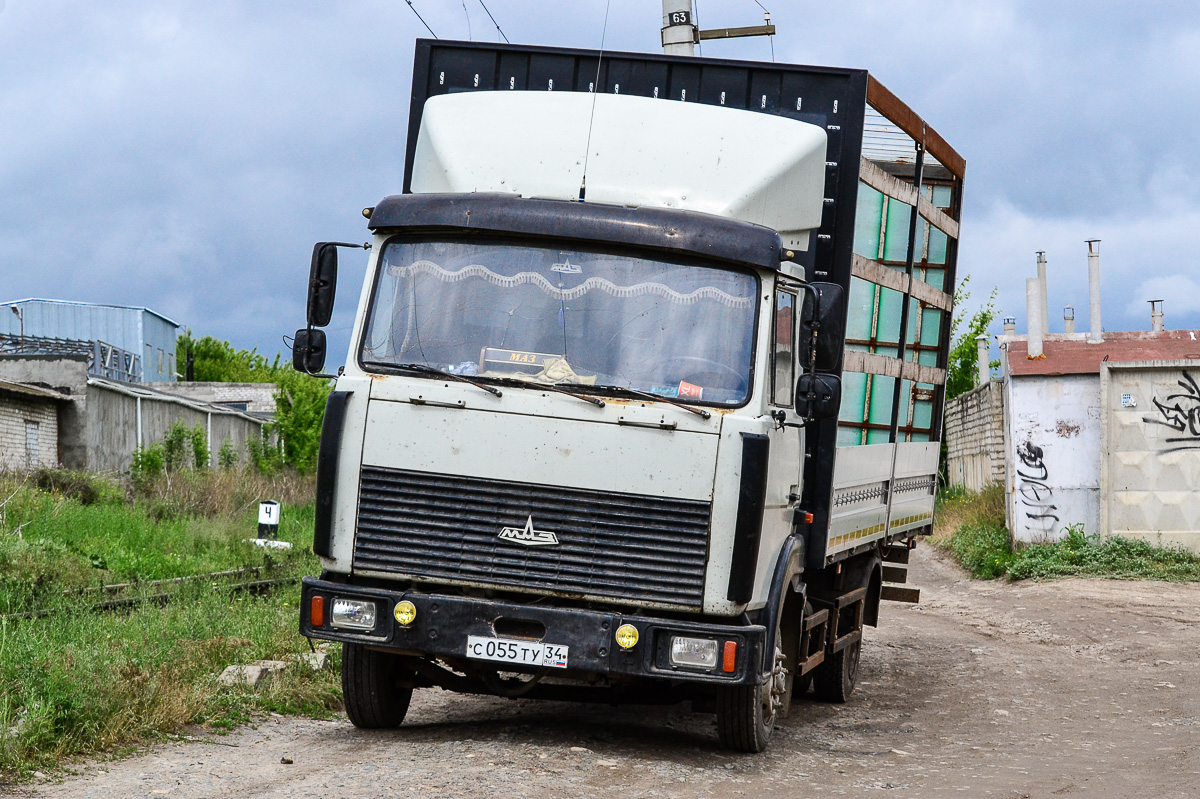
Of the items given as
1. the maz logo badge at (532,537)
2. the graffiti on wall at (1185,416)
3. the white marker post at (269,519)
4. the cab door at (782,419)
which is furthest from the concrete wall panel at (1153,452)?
the maz logo badge at (532,537)

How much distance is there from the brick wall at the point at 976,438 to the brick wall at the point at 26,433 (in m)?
17.8

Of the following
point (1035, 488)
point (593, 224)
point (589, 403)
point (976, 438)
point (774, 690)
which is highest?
point (593, 224)

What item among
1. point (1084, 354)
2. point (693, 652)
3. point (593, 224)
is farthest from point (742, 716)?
point (1084, 354)

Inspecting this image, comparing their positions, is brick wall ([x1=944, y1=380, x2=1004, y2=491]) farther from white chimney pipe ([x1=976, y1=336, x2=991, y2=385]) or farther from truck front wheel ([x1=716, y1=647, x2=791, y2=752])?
truck front wheel ([x1=716, y1=647, x2=791, y2=752])

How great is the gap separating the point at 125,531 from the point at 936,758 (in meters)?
13.2

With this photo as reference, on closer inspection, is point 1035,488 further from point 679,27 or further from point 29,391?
point 29,391

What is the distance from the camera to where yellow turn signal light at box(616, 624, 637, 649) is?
20.5 feet

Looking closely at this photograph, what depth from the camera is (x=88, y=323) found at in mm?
64875

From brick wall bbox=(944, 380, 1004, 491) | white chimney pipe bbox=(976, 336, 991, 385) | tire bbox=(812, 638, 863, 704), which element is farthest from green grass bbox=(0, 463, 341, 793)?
white chimney pipe bbox=(976, 336, 991, 385)

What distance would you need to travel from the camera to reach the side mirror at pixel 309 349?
269 inches

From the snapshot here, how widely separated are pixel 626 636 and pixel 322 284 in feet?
7.84

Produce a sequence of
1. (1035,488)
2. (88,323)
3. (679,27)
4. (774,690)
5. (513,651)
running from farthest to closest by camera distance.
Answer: (88,323) → (1035,488) → (679,27) → (774,690) → (513,651)

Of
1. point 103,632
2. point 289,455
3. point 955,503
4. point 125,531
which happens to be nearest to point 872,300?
point 103,632

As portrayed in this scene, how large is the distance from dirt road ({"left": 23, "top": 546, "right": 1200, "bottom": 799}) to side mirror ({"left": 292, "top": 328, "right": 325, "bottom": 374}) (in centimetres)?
201
